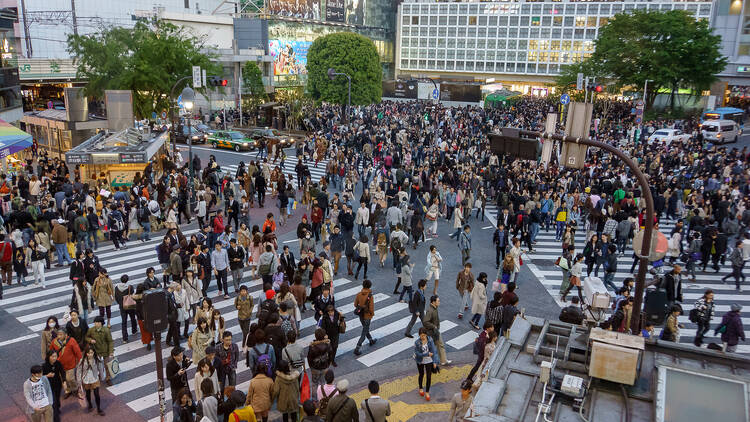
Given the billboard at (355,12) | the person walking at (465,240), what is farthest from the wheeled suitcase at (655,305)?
the billboard at (355,12)

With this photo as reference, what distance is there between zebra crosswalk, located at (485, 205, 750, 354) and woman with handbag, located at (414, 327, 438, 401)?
19.7 feet

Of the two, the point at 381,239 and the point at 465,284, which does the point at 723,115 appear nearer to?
the point at 381,239

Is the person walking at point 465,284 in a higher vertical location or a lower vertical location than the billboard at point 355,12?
lower

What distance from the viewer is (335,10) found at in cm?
9269

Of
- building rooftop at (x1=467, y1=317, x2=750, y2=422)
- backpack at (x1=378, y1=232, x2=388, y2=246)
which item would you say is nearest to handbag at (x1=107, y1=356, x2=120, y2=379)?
building rooftop at (x1=467, y1=317, x2=750, y2=422)

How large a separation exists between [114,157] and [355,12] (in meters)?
86.0

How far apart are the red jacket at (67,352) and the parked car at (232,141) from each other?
30.8m

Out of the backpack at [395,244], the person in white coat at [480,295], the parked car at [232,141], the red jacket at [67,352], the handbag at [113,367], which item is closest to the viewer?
the red jacket at [67,352]

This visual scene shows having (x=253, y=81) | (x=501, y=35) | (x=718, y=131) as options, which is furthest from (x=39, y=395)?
(x=501, y=35)

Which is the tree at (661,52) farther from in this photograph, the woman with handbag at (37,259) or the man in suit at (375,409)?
the man in suit at (375,409)

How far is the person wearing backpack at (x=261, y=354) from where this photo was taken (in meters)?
9.45

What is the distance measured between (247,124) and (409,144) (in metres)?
24.0

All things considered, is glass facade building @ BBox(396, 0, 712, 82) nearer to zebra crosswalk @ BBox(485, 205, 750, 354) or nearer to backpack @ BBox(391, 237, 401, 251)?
zebra crosswalk @ BBox(485, 205, 750, 354)

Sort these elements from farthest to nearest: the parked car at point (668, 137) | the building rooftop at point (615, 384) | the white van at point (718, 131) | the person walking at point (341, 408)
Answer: the white van at point (718, 131) < the parked car at point (668, 137) < the person walking at point (341, 408) < the building rooftop at point (615, 384)
